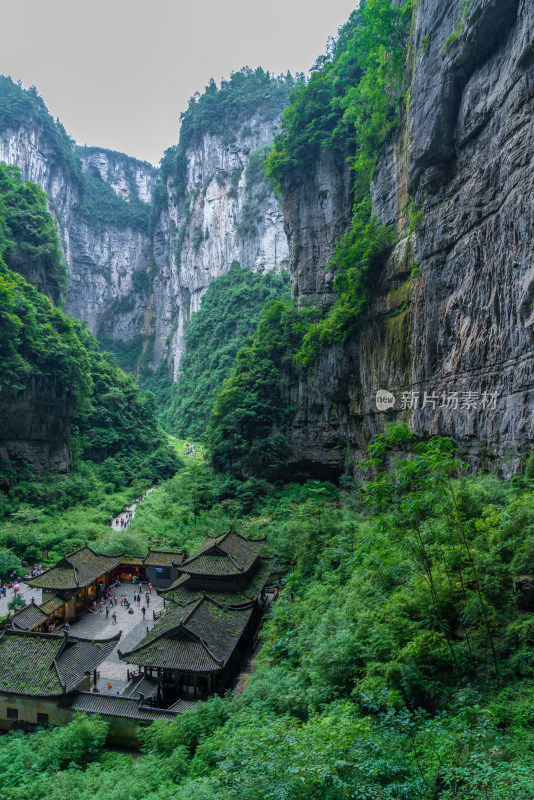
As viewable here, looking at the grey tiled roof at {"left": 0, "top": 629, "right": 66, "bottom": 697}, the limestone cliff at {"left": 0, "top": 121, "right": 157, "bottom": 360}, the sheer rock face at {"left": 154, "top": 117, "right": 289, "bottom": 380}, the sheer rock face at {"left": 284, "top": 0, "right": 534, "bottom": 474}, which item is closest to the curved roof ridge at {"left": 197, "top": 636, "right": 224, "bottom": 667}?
the grey tiled roof at {"left": 0, "top": 629, "right": 66, "bottom": 697}

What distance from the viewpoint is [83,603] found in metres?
21.2

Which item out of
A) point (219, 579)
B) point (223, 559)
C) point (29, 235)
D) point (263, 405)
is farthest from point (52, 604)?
point (29, 235)

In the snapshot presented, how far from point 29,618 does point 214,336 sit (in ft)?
170

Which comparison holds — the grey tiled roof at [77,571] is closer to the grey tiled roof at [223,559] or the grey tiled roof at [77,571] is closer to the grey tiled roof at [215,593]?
the grey tiled roof at [215,593]

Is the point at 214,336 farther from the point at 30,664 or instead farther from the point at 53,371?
the point at 30,664

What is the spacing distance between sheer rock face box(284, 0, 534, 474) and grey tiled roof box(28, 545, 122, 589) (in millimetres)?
14536

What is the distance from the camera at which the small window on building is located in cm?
2362

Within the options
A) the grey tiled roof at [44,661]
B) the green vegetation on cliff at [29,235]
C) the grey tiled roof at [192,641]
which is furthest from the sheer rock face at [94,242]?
the grey tiled roof at [192,641]

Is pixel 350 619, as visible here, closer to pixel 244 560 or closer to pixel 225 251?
pixel 244 560

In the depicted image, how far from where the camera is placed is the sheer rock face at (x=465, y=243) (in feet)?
36.2

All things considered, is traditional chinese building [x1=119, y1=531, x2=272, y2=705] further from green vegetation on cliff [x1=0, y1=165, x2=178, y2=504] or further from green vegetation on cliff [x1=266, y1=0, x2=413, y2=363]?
green vegetation on cliff [x1=0, y1=165, x2=178, y2=504]

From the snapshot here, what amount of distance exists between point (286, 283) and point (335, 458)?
3742 centimetres

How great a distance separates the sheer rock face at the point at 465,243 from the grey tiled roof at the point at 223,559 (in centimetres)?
804

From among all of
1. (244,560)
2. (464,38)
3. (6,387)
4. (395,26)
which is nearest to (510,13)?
(464,38)
